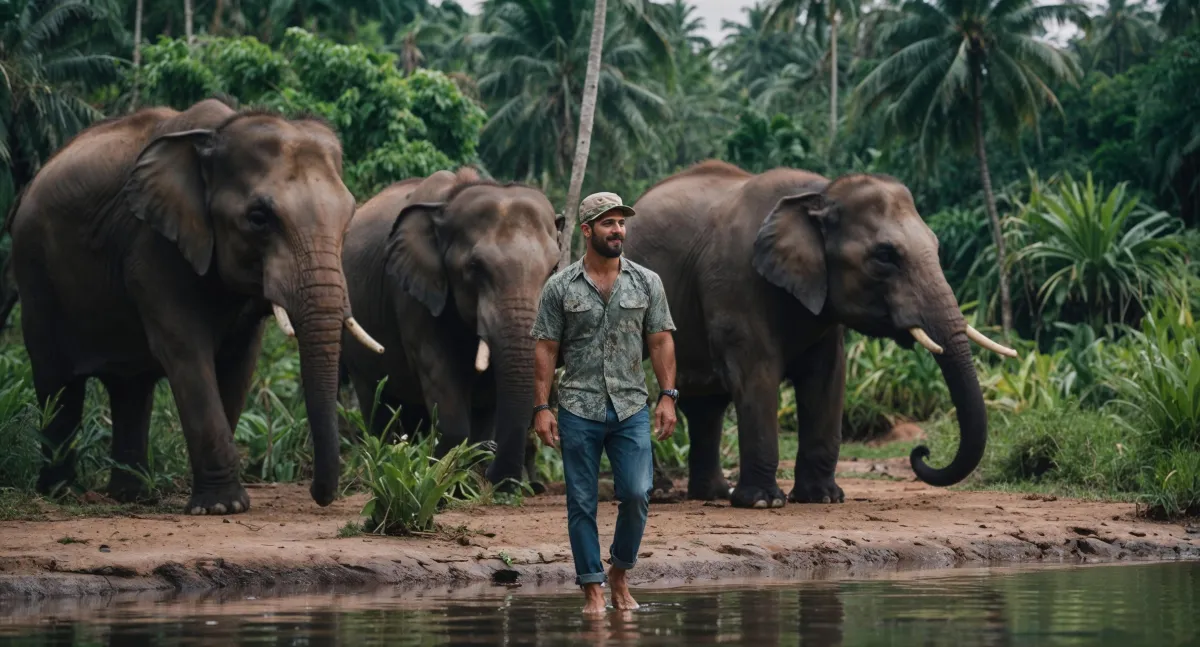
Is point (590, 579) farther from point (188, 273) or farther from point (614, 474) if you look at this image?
point (188, 273)

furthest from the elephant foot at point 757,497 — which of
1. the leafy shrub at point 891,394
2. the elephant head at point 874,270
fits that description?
the leafy shrub at point 891,394

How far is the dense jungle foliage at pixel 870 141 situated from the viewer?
1458cm

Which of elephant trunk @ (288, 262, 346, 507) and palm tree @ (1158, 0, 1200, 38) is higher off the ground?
palm tree @ (1158, 0, 1200, 38)

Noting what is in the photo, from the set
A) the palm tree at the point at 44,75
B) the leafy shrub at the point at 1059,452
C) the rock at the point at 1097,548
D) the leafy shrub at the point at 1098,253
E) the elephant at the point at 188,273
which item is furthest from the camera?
the palm tree at the point at 44,75

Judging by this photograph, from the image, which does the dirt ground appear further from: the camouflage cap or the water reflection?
the camouflage cap

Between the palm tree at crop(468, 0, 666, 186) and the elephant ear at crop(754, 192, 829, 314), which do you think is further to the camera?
the palm tree at crop(468, 0, 666, 186)

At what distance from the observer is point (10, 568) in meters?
7.65

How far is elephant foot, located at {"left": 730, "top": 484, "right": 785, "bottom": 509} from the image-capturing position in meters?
12.0

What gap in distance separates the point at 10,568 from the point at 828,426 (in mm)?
6738

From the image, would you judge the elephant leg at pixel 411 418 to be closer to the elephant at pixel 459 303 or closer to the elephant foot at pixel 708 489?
the elephant at pixel 459 303

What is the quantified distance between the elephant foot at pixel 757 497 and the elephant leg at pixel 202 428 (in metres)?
3.49

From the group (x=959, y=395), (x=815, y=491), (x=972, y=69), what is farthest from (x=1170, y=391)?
(x=972, y=69)


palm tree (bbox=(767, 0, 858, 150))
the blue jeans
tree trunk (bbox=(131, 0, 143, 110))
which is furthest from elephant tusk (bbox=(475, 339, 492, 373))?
palm tree (bbox=(767, 0, 858, 150))

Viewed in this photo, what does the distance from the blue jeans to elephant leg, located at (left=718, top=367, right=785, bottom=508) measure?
4972 millimetres
